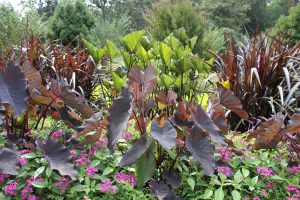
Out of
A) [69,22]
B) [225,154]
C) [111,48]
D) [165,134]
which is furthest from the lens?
[69,22]

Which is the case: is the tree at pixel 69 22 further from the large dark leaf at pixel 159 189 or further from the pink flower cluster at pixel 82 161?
the large dark leaf at pixel 159 189

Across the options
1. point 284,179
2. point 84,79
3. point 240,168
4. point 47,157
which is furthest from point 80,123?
point 84,79

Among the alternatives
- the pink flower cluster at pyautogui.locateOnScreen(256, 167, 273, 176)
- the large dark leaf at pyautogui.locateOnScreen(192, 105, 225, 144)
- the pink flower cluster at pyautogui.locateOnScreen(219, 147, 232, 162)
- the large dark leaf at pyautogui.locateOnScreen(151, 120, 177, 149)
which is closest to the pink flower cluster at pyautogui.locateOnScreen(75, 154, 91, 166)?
the large dark leaf at pyautogui.locateOnScreen(151, 120, 177, 149)

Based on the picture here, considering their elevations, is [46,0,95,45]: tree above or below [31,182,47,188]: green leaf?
below

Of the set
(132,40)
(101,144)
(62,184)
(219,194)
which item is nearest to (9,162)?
(62,184)

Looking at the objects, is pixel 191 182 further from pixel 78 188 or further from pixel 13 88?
pixel 13 88

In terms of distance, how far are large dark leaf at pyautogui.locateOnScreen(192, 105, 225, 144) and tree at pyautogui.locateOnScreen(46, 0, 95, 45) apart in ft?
29.9

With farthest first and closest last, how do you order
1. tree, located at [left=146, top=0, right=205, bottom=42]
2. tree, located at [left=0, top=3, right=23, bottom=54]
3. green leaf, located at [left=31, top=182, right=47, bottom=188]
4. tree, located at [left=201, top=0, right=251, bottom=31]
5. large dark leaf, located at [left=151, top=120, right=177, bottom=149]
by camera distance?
tree, located at [left=201, top=0, right=251, bottom=31], tree, located at [left=146, top=0, right=205, bottom=42], tree, located at [left=0, top=3, right=23, bottom=54], green leaf, located at [left=31, top=182, right=47, bottom=188], large dark leaf, located at [left=151, top=120, right=177, bottom=149]

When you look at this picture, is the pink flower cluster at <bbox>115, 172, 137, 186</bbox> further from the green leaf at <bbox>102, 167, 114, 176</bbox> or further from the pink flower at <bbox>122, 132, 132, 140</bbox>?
the pink flower at <bbox>122, 132, 132, 140</bbox>

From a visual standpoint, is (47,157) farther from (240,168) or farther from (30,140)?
(240,168)

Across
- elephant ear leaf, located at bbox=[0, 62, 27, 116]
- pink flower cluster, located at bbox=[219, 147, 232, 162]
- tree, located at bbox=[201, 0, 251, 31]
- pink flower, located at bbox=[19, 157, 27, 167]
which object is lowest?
tree, located at bbox=[201, 0, 251, 31]

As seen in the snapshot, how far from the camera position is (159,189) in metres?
1.59

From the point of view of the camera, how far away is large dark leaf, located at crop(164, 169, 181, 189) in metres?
1.61

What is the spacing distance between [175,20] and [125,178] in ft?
27.0
